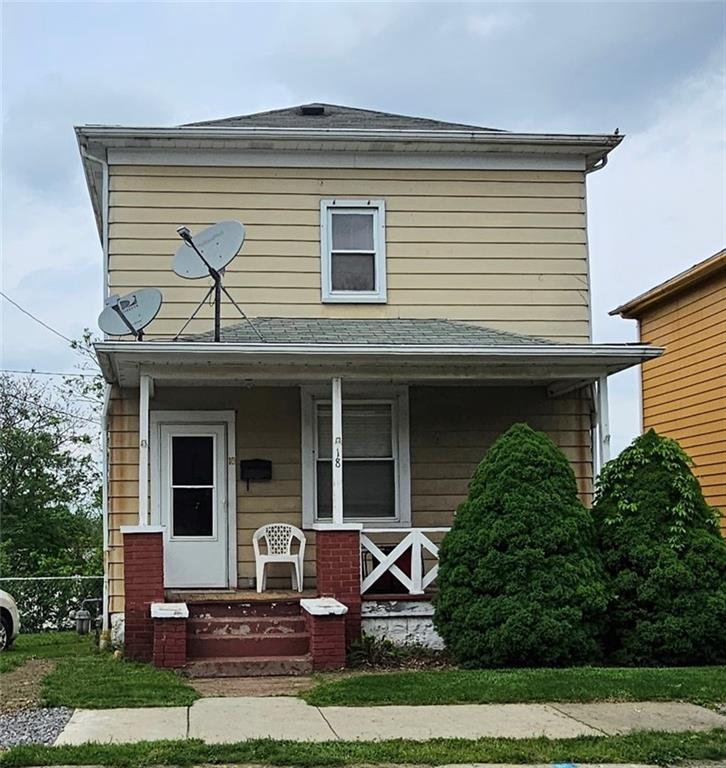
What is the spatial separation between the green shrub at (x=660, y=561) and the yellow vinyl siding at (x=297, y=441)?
240 centimetres

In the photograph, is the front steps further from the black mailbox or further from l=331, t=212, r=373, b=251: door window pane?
l=331, t=212, r=373, b=251: door window pane

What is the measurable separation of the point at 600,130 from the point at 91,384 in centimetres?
1474

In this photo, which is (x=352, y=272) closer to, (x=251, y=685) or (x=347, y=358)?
(x=347, y=358)

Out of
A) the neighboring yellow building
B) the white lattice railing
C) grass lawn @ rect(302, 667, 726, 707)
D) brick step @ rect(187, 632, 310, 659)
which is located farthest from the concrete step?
the neighboring yellow building

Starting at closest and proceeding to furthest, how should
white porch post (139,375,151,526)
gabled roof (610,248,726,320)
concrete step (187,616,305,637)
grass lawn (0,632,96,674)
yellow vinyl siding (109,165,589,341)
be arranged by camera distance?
concrete step (187,616,305,637) < white porch post (139,375,151,526) < grass lawn (0,632,96,674) < yellow vinyl siding (109,165,589,341) < gabled roof (610,248,726,320)

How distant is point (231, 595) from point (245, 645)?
125 cm

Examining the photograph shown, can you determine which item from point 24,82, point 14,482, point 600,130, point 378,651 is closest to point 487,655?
point 378,651

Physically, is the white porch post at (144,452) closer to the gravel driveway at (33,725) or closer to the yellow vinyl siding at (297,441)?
the yellow vinyl siding at (297,441)

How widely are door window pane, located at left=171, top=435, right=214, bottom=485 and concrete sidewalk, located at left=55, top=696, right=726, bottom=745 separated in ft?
15.6

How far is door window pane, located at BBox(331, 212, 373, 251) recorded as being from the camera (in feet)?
46.5

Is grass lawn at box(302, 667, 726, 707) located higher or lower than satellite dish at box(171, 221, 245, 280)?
lower

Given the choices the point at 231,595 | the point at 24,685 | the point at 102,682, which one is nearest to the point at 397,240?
the point at 231,595

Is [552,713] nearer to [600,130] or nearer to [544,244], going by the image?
[544,244]

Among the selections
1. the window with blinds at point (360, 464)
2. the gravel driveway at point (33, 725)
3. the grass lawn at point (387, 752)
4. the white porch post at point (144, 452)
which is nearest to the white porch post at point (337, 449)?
the window with blinds at point (360, 464)
